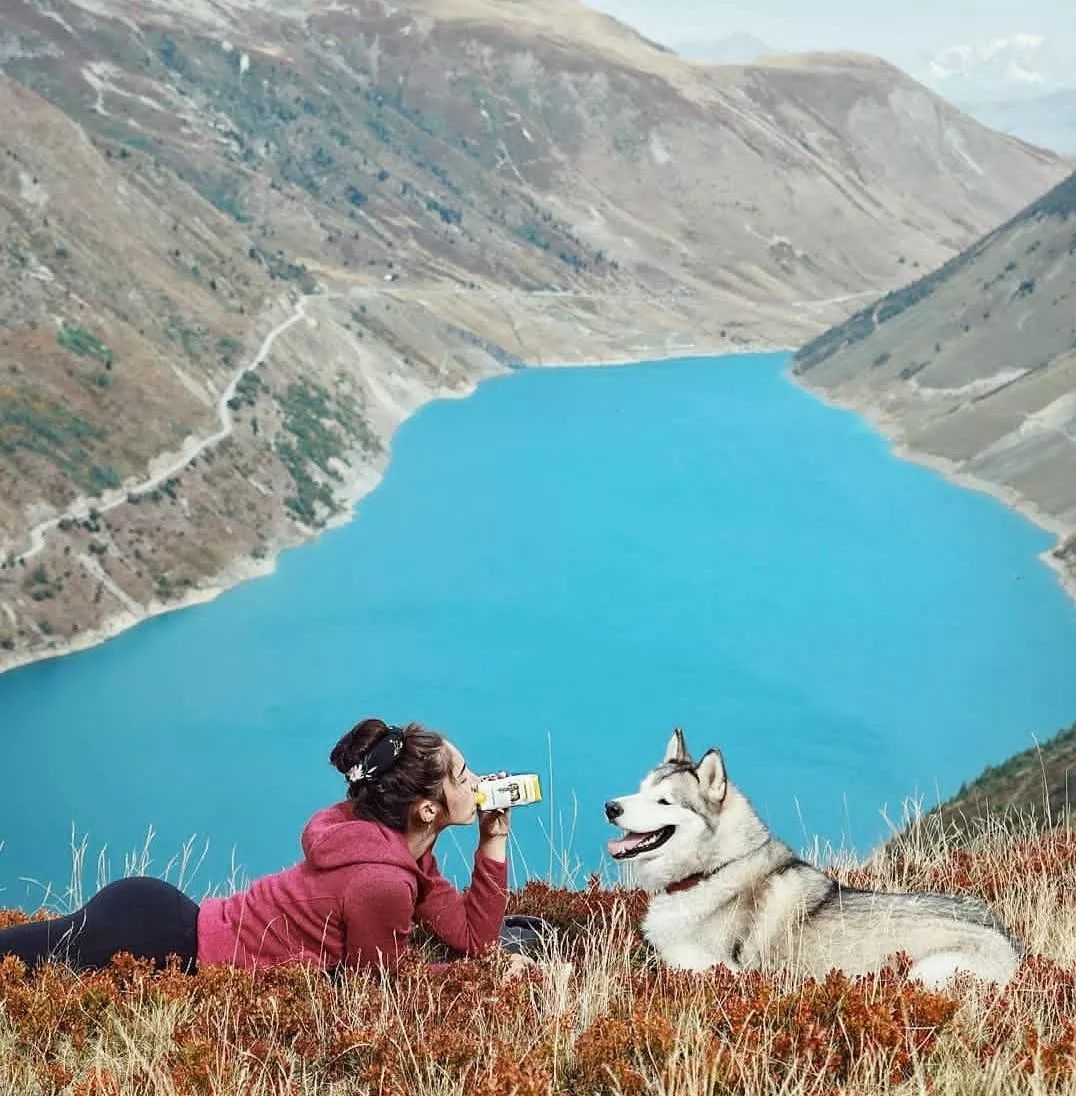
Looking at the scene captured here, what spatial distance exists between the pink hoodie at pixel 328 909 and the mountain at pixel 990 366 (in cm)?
7188

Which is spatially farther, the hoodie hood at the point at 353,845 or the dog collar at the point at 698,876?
the dog collar at the point at 698,876

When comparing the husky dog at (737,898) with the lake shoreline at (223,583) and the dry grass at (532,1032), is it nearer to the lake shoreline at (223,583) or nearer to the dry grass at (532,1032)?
the dry grass at (532,1032)

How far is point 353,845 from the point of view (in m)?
6.02

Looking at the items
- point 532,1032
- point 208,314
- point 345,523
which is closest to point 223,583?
point 345,523

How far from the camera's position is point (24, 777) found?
5350cm

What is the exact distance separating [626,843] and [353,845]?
51.8 inches

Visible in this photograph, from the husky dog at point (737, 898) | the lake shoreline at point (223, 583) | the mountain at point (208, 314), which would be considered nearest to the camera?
the husky dog at point (737, 898)

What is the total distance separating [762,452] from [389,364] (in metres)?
39.2

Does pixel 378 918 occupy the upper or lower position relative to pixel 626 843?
lower

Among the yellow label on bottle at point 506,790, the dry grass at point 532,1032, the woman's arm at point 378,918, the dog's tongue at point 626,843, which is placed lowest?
the dry grass at point 532,1032

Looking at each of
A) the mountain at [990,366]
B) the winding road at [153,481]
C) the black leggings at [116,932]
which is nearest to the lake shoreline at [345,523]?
the mountain at [990,366]

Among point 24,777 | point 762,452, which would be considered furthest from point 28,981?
point 762,452

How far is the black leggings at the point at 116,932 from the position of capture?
19.5ft

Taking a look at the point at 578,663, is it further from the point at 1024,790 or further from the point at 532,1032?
the point at 532,1032
